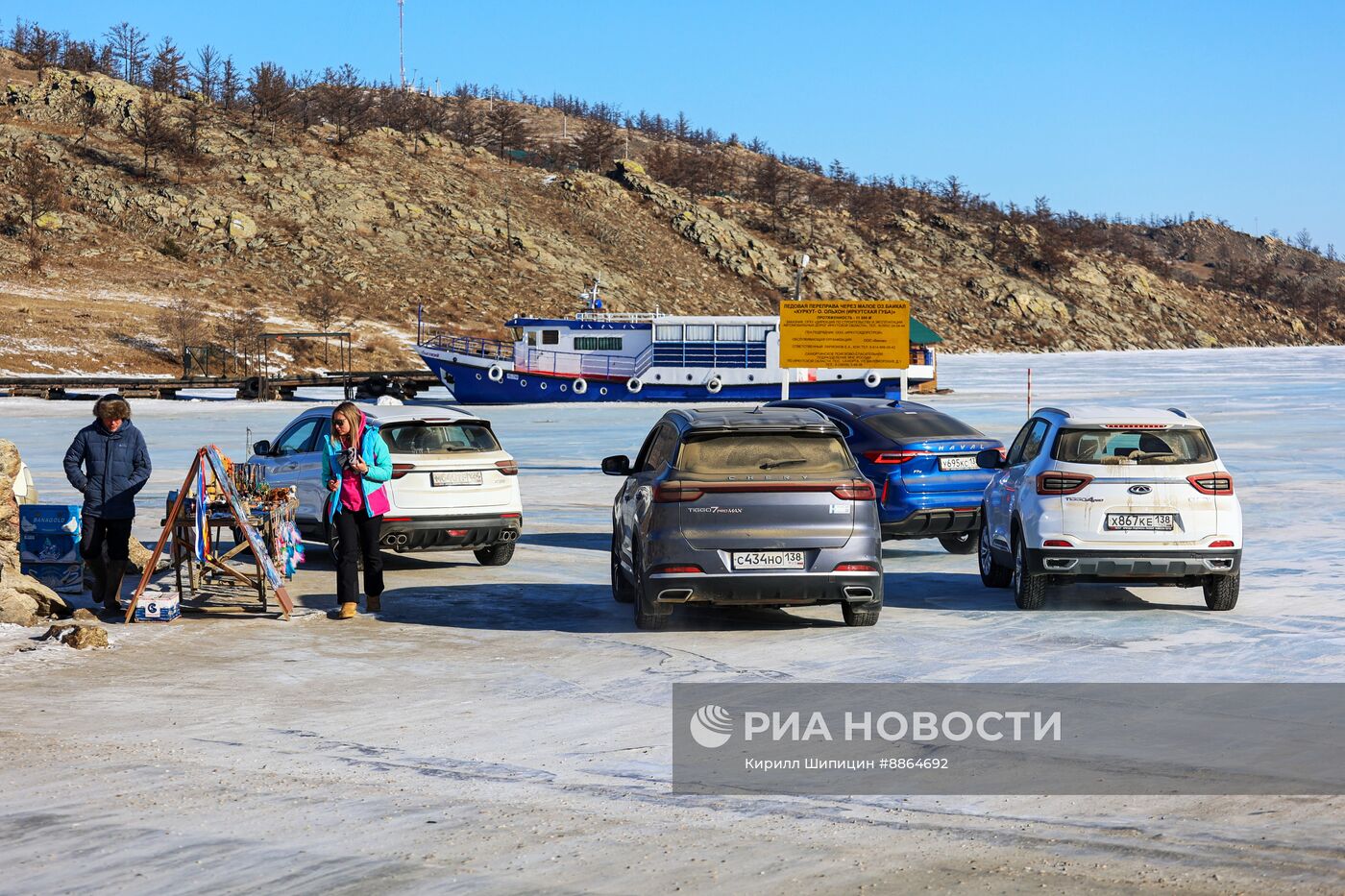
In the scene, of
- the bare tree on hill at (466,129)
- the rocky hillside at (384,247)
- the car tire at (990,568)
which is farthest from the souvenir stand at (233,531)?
the bare tree on hill at (466,129)

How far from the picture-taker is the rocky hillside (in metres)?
74.9

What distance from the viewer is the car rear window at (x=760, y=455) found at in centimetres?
1052

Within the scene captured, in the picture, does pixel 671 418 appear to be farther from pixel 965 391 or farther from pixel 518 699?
pixel 965 391

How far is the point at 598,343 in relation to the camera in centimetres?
5428

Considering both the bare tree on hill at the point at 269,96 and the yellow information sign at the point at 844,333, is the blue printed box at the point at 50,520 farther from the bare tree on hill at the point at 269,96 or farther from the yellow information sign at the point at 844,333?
the bare tree on hill at the point at 269,96

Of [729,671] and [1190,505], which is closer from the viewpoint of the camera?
[729,671]

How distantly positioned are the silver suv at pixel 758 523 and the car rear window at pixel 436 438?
3.70 metres

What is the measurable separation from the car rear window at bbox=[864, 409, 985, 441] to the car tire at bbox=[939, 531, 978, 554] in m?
1.21

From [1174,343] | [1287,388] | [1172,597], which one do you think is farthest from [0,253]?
[1174,343]

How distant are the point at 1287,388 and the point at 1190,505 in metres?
47.0

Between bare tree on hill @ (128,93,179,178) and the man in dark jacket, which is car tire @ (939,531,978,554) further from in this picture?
bare tree on hill @ (128,93,179,178)

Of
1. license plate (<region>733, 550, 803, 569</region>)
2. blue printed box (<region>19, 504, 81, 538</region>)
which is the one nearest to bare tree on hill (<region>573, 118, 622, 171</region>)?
blue printed box (<region>19, 504, 81, 538</region>)

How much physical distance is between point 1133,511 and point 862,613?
2.26 m

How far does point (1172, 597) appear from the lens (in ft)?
40.5
